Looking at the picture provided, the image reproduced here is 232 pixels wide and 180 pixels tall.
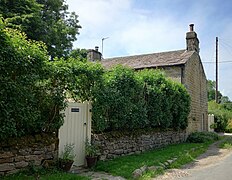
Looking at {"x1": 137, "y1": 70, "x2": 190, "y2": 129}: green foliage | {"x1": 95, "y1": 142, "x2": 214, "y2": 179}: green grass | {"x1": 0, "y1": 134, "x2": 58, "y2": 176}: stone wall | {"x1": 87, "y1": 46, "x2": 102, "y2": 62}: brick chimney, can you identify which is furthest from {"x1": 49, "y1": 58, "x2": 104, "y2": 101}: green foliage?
{"x1": 87, "y1": 46, "x2": 102, "y2": 62}: brick chimney

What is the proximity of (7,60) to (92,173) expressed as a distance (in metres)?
4.00

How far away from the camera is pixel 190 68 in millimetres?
19125

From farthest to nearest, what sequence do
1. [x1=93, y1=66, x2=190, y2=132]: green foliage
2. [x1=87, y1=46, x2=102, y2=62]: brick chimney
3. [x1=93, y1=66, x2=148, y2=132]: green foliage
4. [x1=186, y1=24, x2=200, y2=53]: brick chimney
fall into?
[x1=87, y1=46, x2=102, y2=62]: brick chimney
[x1=186, y1=24, x2=200, y2=53]: brick chimney
[x1=93, y1=66, x2=190, y2=132]: green foliage
[x1=93, y1=66, x2=148, y2=132]: green foliage

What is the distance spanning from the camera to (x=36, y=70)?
649 cm

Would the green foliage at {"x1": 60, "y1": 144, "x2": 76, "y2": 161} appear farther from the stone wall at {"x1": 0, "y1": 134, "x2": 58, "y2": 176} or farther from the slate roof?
the slate roof

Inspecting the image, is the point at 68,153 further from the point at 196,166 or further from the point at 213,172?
the point at 196,166

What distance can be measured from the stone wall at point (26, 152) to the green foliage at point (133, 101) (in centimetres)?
205

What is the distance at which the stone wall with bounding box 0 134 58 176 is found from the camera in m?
6.10

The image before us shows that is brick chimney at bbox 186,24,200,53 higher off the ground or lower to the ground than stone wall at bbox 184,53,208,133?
higher

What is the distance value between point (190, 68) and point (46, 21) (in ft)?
41.6

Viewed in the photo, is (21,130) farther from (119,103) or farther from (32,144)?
(119,103)

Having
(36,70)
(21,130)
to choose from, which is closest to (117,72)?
(36,70)

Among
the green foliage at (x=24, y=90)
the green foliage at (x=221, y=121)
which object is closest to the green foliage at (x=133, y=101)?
the green foliage at (x=24, y=90)

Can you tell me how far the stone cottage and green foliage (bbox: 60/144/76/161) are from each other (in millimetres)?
11375
